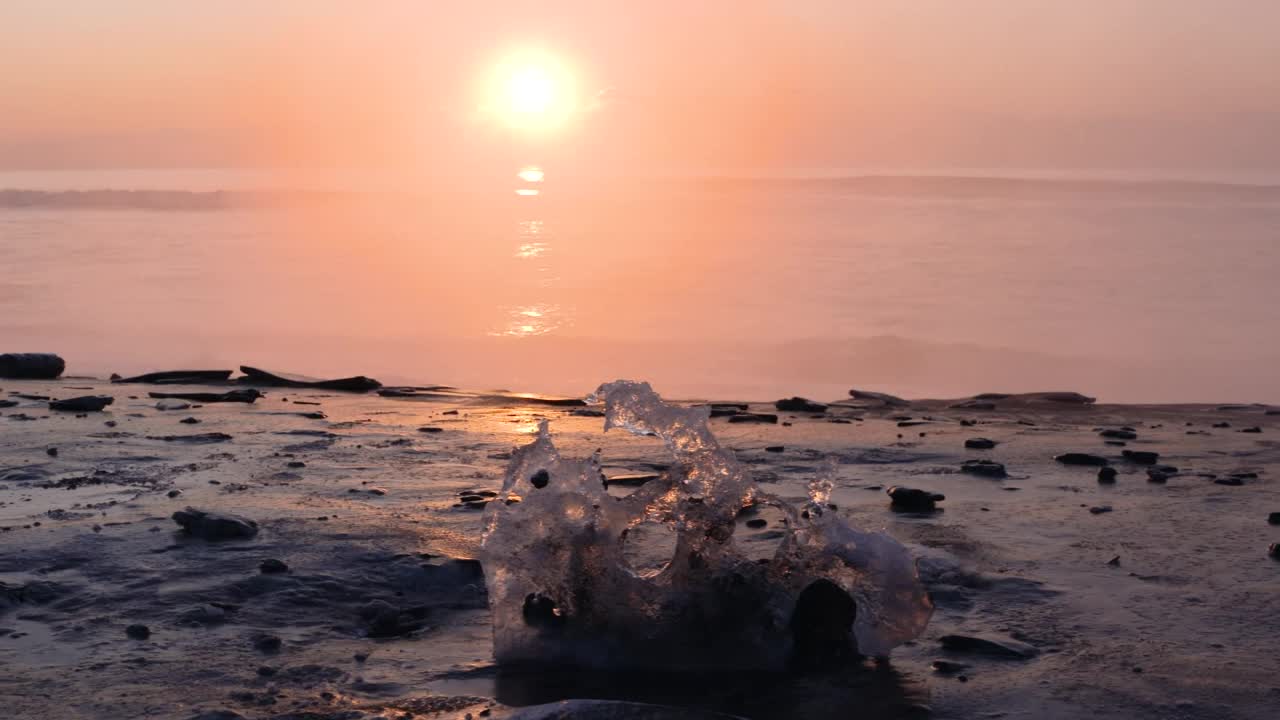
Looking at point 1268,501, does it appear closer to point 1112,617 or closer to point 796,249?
point 1112,617

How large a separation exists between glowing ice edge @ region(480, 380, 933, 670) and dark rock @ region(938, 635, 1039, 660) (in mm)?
147

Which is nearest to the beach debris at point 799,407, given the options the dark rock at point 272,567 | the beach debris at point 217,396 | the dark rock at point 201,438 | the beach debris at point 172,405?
the beach debris at point 217,396

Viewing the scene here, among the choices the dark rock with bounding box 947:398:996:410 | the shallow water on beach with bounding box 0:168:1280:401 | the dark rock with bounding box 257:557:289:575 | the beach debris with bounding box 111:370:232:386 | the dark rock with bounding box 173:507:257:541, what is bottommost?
the dark rock with bounding box 257:557:289:575

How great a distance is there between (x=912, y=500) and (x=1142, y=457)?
2757 millimetres

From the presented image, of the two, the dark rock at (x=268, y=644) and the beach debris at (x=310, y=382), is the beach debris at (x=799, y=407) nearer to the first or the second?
the beach debris at (x=310, y=382)

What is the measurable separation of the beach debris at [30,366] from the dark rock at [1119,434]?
419 inches

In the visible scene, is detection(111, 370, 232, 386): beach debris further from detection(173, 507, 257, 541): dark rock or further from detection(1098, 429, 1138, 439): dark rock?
detection(1098, 429, 1138, 439): dark rock

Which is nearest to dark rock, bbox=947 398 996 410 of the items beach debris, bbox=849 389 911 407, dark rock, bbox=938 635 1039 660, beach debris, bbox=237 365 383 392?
beach debris, bbox=849 389 911 407

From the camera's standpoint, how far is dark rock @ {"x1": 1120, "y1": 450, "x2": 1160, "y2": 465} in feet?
30.7

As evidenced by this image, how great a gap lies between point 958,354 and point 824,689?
1933 centimetres

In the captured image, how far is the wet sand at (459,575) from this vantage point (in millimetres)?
4684

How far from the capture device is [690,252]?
1699 inches

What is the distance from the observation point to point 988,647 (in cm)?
512

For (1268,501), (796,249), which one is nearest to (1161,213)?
(796,249)
